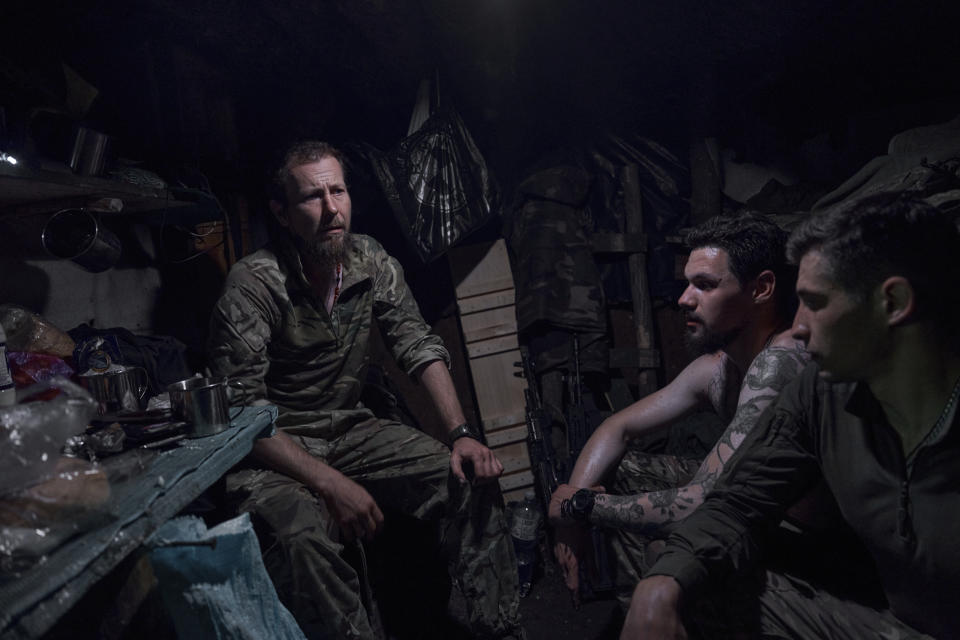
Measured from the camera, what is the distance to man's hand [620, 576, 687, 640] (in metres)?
1.66

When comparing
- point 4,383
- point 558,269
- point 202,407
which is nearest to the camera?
point 4,383

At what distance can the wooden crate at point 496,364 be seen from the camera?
477 cm

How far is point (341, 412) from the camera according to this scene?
3156 millimetres

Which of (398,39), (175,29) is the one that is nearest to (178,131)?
(175,29)

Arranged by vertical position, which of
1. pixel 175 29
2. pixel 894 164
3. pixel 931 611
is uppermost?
pixel 175 29

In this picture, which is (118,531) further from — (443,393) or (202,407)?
(443,393)

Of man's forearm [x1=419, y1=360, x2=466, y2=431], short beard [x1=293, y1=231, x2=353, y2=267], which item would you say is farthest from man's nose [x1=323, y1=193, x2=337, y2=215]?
man's forearm [x1=419, y1=360, x2=466, y2=431]

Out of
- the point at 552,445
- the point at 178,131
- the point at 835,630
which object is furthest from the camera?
the point at 552,445

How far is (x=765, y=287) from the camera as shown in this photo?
2662 mm

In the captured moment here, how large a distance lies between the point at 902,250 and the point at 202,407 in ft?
7.27

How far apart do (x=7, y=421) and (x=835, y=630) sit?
2384 mm

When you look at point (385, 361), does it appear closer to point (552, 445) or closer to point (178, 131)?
point (552, 445)

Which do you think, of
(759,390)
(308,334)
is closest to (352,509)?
(308,334)

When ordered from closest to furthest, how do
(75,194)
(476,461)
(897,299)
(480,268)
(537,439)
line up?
(897,299)
(75,194)
(476,461)
(537,439)
(480,268)
